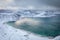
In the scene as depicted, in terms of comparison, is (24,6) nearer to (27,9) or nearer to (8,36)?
(27,9)

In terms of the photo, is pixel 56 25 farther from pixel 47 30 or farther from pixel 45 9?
pixel 45 9

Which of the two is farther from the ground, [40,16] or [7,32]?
[40,16]

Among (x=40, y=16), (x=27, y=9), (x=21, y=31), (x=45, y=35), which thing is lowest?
(x=45, y=35)

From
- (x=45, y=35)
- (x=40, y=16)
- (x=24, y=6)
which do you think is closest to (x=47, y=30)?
(x=45, y=35)

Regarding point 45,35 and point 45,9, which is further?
point 45,9

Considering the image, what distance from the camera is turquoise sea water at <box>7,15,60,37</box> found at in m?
1.71

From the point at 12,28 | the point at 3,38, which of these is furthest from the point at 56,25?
the point at 3,38

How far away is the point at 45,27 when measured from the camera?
175 cm

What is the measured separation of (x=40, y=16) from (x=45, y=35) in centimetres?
33

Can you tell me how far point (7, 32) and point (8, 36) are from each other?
0.07m

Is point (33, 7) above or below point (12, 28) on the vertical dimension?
above

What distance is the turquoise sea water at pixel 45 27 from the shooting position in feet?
5.59

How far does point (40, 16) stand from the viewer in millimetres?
1772

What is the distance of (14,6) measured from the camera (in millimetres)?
1778
